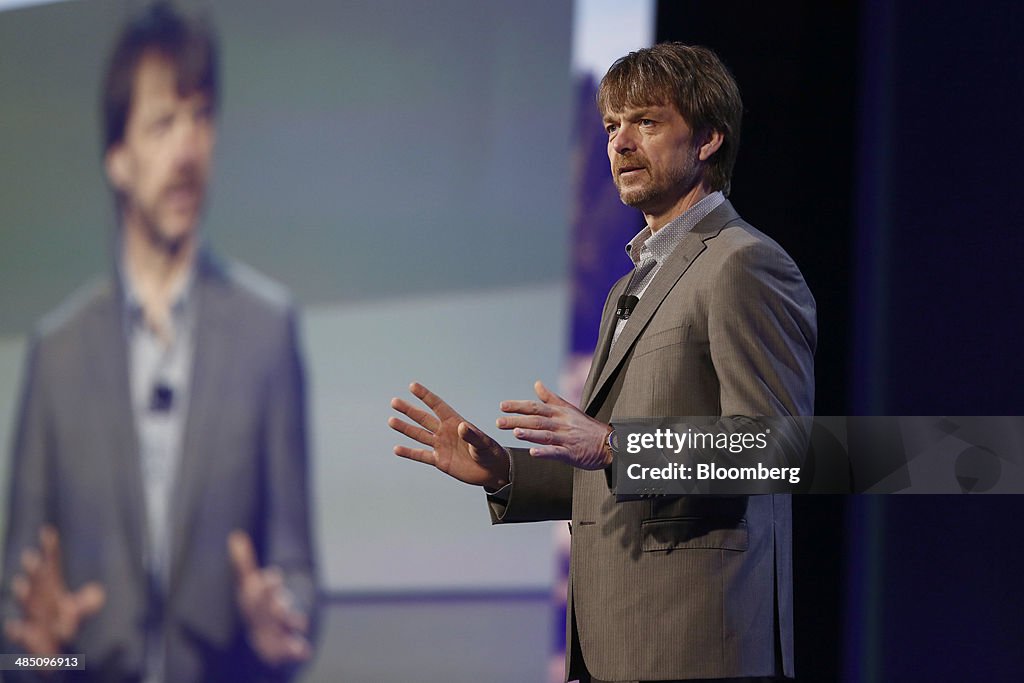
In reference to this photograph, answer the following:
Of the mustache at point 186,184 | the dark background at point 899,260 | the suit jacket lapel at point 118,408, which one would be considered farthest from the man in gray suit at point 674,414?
the mustache at point 186,184

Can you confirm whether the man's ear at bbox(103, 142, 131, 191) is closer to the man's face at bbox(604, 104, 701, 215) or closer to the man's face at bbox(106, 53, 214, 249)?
the man's face at bbox(106, 53, 214, 249)

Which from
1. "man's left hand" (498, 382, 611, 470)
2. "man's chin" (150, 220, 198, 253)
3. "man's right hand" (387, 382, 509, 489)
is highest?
"man's chin" (150, 220, 198, 253)

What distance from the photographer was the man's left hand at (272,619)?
3.11 meters

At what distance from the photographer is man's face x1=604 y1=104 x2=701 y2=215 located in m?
1.67

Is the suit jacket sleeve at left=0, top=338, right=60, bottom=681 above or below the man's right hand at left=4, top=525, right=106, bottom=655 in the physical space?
above

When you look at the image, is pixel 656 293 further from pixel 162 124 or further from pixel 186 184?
pixel 162 124

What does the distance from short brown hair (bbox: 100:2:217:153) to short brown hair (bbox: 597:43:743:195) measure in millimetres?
2046

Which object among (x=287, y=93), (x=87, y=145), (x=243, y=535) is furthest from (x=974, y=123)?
(x=87, y=145)

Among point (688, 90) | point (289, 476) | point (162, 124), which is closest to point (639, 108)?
point (688, 90)

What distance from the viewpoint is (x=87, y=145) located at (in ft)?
11.5

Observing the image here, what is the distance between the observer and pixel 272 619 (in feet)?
10.3

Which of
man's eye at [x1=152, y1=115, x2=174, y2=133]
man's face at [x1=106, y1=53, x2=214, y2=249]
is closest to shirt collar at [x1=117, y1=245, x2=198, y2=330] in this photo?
man's face at [x1=106, y1=53, x2=214, y2=249]

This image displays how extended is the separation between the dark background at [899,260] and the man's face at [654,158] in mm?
1207

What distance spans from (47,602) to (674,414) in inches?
98.8
